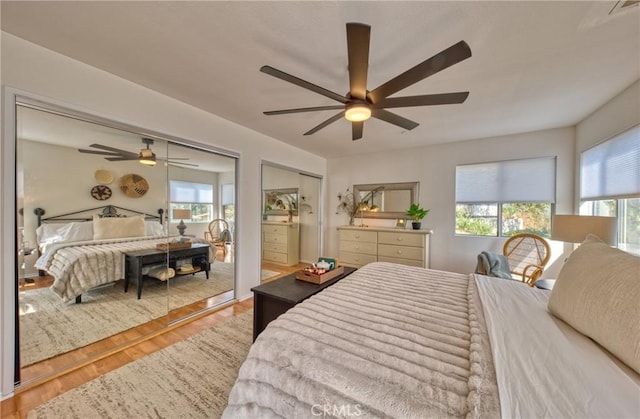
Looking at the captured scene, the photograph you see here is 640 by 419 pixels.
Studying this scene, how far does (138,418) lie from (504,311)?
7.39ft

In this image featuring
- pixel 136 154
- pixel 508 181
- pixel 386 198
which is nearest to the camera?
pixel 136 154

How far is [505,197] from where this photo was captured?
11.5 ft

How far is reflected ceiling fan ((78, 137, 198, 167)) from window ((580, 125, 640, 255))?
14.5 feet

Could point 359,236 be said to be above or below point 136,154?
below

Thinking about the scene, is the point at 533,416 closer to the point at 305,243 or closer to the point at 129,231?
the point at 129,231

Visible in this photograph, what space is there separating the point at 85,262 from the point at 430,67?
345 cm

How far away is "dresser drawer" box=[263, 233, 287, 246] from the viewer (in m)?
4.15

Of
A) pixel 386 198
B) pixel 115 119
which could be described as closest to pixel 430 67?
pixel 115 119

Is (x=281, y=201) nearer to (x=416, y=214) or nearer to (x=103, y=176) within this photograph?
(x=416, y=214)

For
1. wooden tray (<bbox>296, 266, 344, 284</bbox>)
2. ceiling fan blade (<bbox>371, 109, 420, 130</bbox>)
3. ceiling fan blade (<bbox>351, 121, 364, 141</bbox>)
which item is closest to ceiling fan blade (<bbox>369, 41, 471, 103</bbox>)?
ceiling fan blade (<bbox>371, 109, 420, 130</bbox>)

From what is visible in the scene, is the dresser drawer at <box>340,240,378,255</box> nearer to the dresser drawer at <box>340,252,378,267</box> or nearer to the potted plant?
the dresser drawer at <box>340,252,378,267</box>

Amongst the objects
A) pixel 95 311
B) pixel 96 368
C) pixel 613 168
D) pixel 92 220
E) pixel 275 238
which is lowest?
pixel 96 368

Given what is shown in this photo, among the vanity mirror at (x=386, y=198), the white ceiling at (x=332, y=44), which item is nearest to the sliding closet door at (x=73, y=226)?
the white ceiling at (x=332, y=44)

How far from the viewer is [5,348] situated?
1.56m
